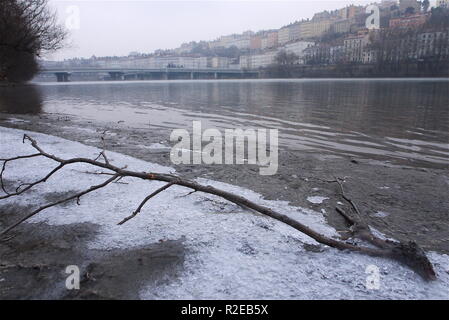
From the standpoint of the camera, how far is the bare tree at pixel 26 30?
2008 centimetres

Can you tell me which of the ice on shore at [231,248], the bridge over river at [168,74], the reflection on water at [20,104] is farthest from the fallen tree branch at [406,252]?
the bridge over river at [168,74]

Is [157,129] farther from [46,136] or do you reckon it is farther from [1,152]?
[1,152]

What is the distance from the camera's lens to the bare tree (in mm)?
20078

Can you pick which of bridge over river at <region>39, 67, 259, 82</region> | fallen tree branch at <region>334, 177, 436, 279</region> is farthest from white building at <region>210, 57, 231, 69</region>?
fallen tree branch at <region>334, 177, 436, 279</region>

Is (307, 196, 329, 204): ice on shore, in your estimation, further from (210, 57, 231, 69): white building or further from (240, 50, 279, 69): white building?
(210, 57, 231, 69): white building

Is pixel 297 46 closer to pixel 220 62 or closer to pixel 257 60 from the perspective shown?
pixel 257 60

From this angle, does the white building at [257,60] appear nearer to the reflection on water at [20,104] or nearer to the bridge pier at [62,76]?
the bridge pier at [62,76]

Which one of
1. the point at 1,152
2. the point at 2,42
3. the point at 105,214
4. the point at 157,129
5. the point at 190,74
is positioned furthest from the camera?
the point at 190,74

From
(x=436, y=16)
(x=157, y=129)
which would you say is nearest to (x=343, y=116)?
(x=157, y=129)

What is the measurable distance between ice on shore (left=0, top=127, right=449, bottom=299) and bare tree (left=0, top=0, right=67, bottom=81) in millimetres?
17299

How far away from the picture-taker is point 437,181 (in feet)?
19.9

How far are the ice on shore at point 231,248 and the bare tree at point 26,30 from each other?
681 inches

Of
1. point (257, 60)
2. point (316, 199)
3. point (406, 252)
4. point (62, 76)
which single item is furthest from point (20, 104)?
point (257, 60)
